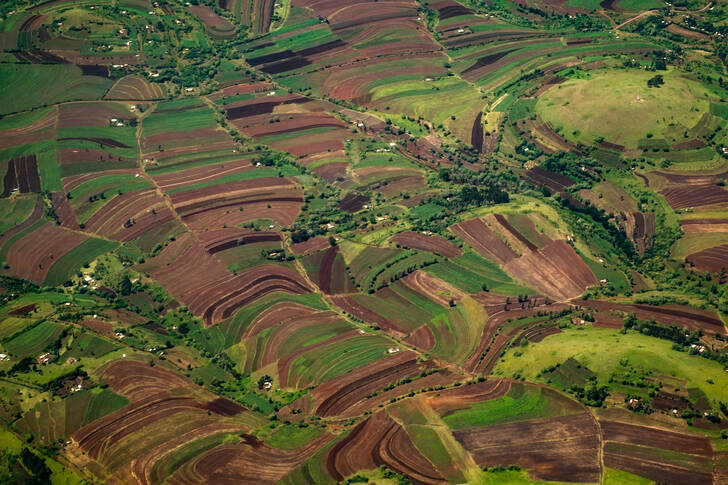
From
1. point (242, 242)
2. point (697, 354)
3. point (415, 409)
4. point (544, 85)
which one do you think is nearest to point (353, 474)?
point (415, 409)

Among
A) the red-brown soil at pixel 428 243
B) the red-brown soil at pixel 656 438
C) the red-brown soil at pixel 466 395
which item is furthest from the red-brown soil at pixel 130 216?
the red-brown soil at pixel 656 438

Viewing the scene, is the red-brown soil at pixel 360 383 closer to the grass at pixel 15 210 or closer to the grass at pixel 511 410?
the grass at pixel 511 410

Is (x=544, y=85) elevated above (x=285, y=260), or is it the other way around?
(x=544, y=85)

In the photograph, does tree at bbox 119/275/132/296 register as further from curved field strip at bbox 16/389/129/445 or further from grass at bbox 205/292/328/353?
curved field strip at bbox 16/389/129/445

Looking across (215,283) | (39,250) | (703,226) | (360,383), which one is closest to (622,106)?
(703,226)

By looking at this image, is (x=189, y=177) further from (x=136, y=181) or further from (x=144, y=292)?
(x=144, y=292)

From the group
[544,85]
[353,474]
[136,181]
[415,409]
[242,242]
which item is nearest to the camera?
[353,474]
